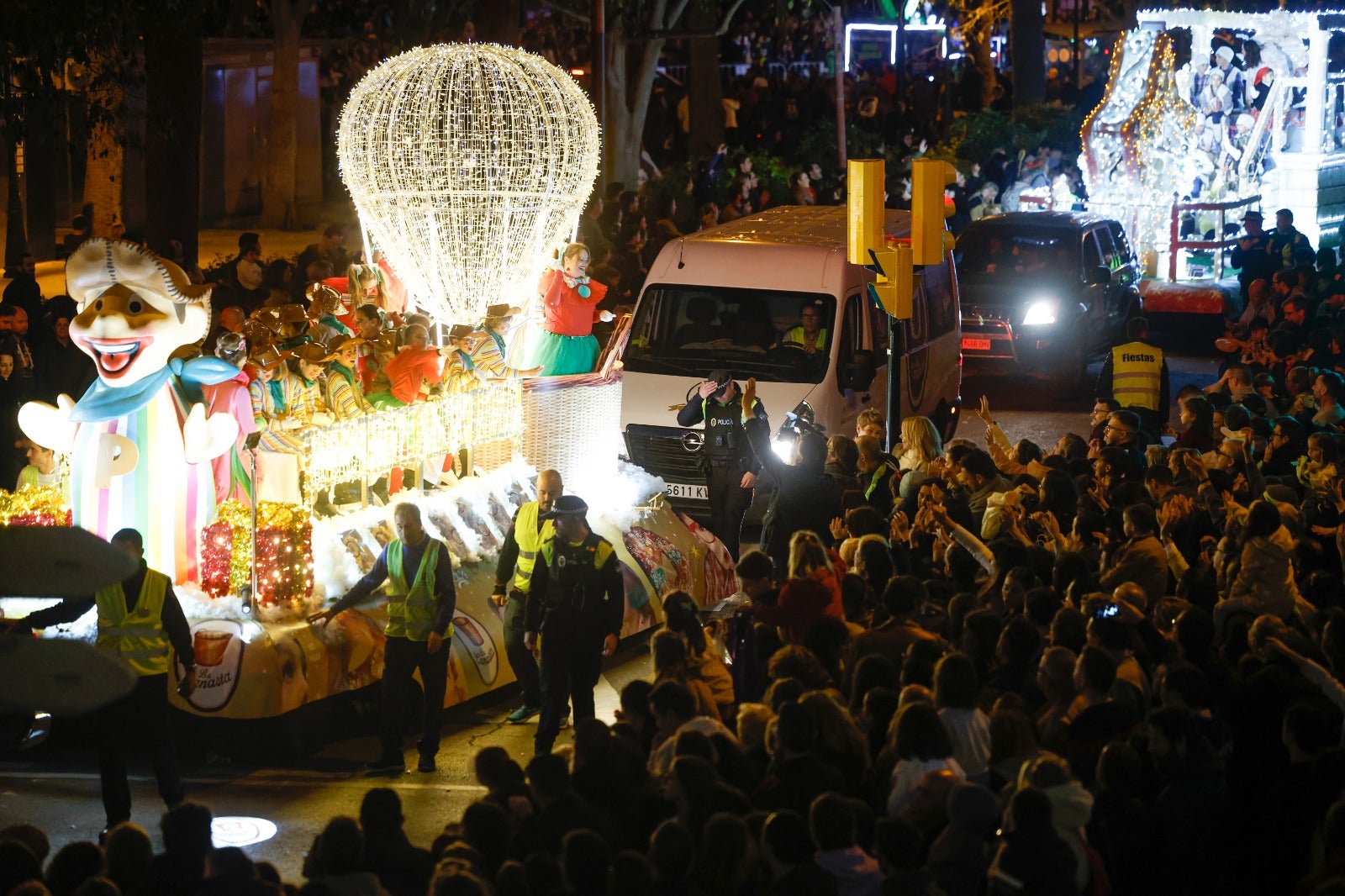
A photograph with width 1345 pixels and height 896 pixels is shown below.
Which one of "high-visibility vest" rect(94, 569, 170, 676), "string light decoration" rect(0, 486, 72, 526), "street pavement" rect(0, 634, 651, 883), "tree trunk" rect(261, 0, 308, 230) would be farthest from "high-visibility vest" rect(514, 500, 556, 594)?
"tree trunk" rect(261, 0, 308, 230)

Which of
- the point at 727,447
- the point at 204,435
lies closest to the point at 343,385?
the point at 204,435

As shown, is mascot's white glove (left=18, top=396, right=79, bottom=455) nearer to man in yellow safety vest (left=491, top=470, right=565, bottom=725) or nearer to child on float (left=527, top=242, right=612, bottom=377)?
man in yellow safety vest (left=491, top=470, right=565, bottom=725)

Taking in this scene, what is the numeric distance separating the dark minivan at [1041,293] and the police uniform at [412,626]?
11.9 metres

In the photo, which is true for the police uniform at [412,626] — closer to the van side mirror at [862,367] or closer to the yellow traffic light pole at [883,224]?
the yellow traffic light pole at [883,224]

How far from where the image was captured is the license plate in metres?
15.1

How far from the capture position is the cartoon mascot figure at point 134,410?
10.1 metres

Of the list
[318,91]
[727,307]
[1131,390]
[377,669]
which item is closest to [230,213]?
[318,91]

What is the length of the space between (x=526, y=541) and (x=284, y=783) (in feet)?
5.92

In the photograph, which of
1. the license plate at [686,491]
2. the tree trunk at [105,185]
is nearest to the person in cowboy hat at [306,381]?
the license plate at [686,491]

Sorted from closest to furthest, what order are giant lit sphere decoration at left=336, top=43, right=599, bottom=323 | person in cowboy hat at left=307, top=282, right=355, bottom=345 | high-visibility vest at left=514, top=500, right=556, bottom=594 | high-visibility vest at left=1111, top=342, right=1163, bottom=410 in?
high-visibility vest at left=514, top=500, right=556, bottom=594 → person in cowboy hat at left=307, top=282, right=355, bottom=345 → giant lit sphere decoration at left=336, top=43, right=599, bottom=323 → high-visibility vest at left=1111, top=342, right=1163, bottom=410

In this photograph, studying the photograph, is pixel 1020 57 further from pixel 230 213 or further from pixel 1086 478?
pixel 1086 478

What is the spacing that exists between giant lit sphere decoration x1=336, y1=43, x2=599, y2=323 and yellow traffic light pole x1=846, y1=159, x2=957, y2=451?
1986 mm

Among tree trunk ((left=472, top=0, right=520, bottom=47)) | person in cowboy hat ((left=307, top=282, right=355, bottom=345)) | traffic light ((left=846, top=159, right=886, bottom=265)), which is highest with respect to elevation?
tree trunk ((left=472, top=0, right=520, bottom=47))

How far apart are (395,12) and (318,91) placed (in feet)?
6.42
